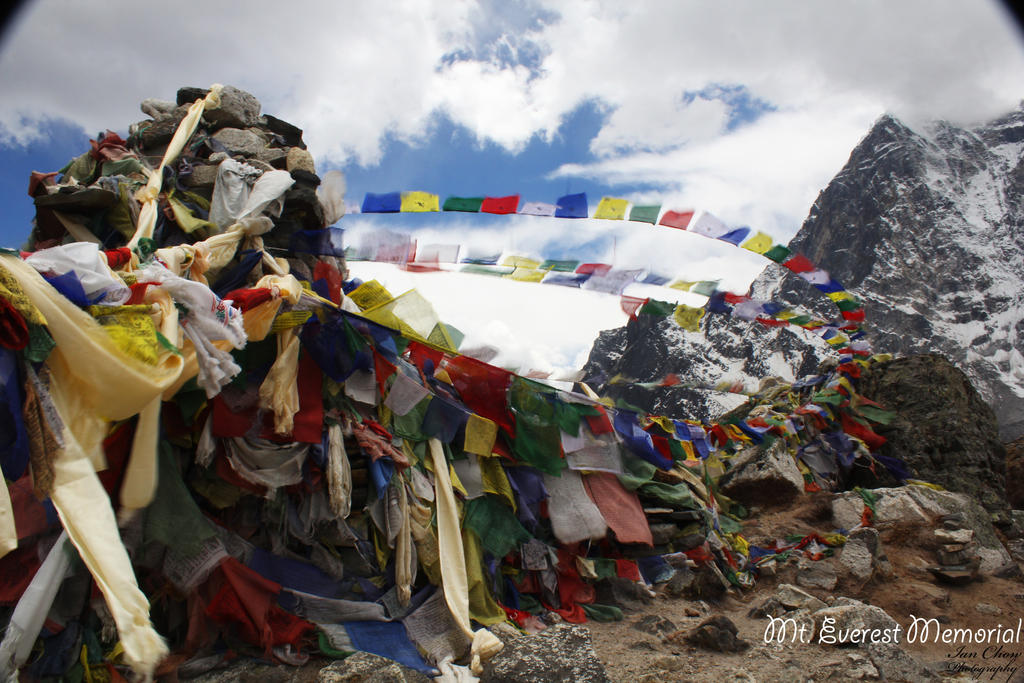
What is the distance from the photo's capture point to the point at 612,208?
8109mm

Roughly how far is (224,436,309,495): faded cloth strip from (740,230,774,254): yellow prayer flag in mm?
6513

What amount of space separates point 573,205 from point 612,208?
55cm

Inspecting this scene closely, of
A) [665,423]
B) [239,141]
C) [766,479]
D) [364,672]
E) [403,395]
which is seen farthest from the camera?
[766,479]

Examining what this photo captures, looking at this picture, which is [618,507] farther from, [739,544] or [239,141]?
[239,141]

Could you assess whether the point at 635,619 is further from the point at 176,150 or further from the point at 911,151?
the point at 911,151

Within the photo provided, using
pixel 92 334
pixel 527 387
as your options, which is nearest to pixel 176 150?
pixel 92 334

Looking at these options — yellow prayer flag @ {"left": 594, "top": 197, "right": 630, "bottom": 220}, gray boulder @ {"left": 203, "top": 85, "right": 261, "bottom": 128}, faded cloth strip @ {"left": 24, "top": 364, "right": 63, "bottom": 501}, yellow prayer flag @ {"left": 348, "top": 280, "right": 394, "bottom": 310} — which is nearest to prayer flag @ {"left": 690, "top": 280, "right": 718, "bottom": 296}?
yellow prayer flag @ {"left": 594, "top": 197, "right": 630, "bottom": 220}

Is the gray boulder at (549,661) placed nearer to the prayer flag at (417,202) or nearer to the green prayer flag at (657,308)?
the prayer flag at (417,202)

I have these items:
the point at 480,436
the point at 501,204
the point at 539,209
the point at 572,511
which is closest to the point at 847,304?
the point at 539,209

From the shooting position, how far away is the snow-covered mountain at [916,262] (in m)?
102

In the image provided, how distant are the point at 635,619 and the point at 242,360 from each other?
165 inches

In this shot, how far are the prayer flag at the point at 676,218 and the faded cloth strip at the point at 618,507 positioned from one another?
10.8 feet

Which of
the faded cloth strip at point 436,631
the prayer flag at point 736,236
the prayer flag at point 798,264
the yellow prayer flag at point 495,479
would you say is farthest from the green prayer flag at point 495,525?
the prayer flag at point 798,264

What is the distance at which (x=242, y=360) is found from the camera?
16.2 feet
